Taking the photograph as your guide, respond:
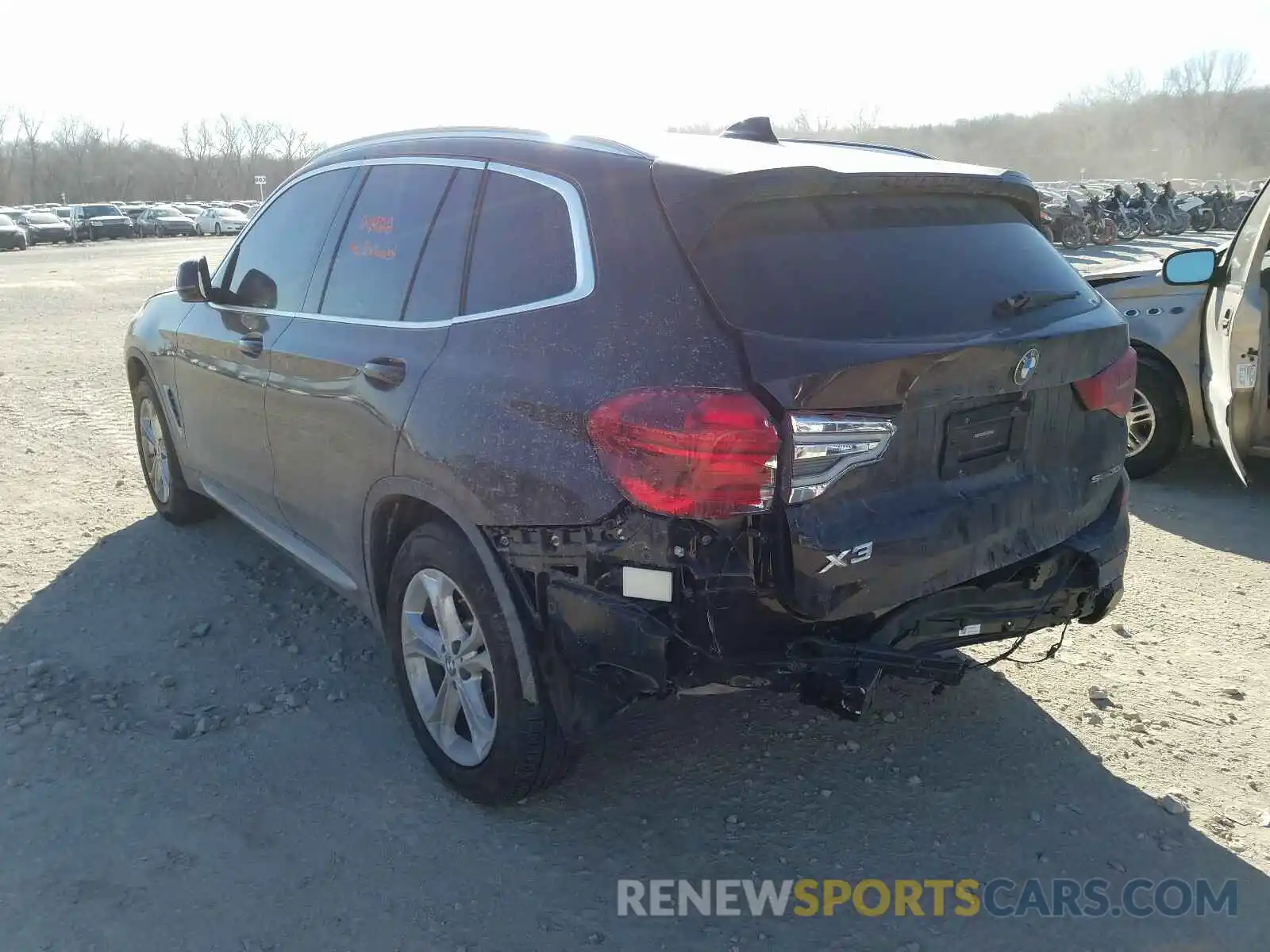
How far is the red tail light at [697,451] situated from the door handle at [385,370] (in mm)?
947

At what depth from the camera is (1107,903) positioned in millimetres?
2660

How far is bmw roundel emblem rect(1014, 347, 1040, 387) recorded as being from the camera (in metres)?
2.74

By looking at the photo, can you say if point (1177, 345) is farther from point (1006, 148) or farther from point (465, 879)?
point (1006, 148)

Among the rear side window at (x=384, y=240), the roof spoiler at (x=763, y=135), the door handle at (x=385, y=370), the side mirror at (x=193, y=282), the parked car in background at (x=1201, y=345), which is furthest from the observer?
the parked car in background at (x=1201, y=345)

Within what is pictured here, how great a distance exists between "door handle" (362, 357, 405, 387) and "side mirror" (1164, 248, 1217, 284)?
13.6ft

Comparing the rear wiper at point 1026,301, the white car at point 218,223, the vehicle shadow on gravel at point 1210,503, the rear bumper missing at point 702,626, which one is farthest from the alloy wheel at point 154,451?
the white car at point 218,223

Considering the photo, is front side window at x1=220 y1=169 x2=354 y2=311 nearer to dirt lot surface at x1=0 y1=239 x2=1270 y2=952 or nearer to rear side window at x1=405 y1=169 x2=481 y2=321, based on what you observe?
rear side window at x1=405 y1=169 x2=481 y2=321

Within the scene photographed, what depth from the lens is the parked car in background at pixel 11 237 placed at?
1565 inches

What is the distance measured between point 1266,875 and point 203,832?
291 centimetres

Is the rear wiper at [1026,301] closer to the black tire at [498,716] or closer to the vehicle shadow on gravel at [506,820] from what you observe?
the vehicle shadow on gravel at [506,820]

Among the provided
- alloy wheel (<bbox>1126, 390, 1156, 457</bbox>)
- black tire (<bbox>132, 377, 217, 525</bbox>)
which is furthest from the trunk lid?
black tire (<bbox>132, 377, 217, 525</bbox>)

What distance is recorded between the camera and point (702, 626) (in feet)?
8.10

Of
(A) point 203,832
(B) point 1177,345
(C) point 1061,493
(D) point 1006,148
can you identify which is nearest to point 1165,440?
(B) point 1177,345

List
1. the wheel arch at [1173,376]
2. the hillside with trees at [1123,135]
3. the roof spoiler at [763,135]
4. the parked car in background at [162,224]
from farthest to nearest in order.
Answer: the hillside with trees at [1123,135]
the parked car in background at [162,224]
the wheel arch at [1173,376]
the roof spoiler at [763,135]
